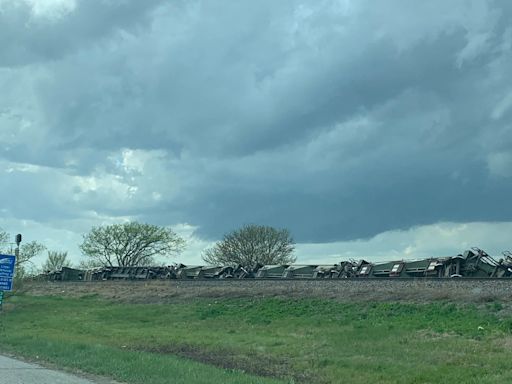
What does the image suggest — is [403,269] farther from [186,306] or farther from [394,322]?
[394,322]

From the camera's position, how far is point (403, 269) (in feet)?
158

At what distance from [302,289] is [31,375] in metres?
32.1

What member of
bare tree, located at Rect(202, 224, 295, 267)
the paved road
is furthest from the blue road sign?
bare tree, located at Rect(202, 224, 295, 267)

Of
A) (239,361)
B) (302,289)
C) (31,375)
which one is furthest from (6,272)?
(302,289)

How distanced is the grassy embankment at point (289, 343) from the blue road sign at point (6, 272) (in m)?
2.05

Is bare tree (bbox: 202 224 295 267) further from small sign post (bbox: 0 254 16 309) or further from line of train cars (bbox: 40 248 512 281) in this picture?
small sign post (bbox: 0 254 16 309)

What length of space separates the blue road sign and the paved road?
1057cm

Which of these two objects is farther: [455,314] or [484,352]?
[455,314]

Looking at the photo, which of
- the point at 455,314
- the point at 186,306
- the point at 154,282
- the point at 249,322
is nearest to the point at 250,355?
the point at 455,314

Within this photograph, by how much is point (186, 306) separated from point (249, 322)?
11.3 metres

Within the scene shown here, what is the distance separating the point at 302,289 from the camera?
46250mm

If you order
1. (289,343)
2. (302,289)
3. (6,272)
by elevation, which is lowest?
(289,343)

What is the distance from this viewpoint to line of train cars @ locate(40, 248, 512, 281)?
1699 inches

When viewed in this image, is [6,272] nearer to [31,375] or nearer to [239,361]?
[239,361]
